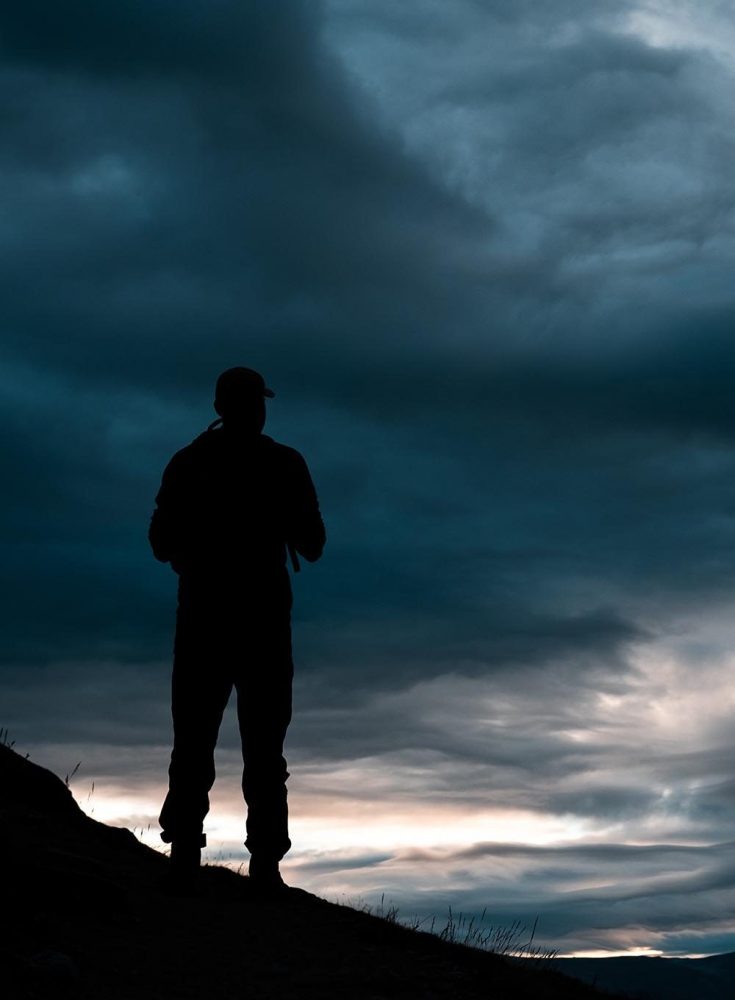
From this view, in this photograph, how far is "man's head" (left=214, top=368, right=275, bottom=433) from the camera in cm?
849

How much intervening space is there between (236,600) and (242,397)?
1.40 meters

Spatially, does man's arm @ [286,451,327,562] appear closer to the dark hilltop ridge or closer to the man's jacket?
the man's jacket

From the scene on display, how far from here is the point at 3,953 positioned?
6.61 m

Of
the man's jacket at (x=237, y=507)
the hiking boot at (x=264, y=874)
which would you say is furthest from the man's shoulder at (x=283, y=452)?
the hiking boot at (x=264, y=874)

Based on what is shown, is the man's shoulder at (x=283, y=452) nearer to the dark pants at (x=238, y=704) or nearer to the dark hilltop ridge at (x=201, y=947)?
the dark pants at (x=238, y=704)

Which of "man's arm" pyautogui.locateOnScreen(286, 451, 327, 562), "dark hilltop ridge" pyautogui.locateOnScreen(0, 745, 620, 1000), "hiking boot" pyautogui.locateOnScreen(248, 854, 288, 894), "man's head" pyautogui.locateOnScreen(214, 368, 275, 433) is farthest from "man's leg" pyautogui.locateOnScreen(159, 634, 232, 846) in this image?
"man's head" pyautogui.locateOnScreen(214, 368, 275, 433)

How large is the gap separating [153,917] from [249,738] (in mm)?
1308

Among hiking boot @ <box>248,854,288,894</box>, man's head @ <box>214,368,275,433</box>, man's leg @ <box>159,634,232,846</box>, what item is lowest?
hiking boot @ <box>248,854,288,894</box>

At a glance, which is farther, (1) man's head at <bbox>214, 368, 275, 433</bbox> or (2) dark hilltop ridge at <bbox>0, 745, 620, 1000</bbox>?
(1) man's head at <bbox>214, 368, 275, 433</bbox>

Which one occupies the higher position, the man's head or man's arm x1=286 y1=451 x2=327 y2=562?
the man's head

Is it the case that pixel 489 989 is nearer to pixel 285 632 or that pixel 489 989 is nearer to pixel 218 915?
pixel 218 915

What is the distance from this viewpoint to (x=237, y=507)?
28.6 ft

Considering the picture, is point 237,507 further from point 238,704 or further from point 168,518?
point 238,704

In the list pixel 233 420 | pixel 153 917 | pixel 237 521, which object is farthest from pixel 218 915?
pixel 233 420
